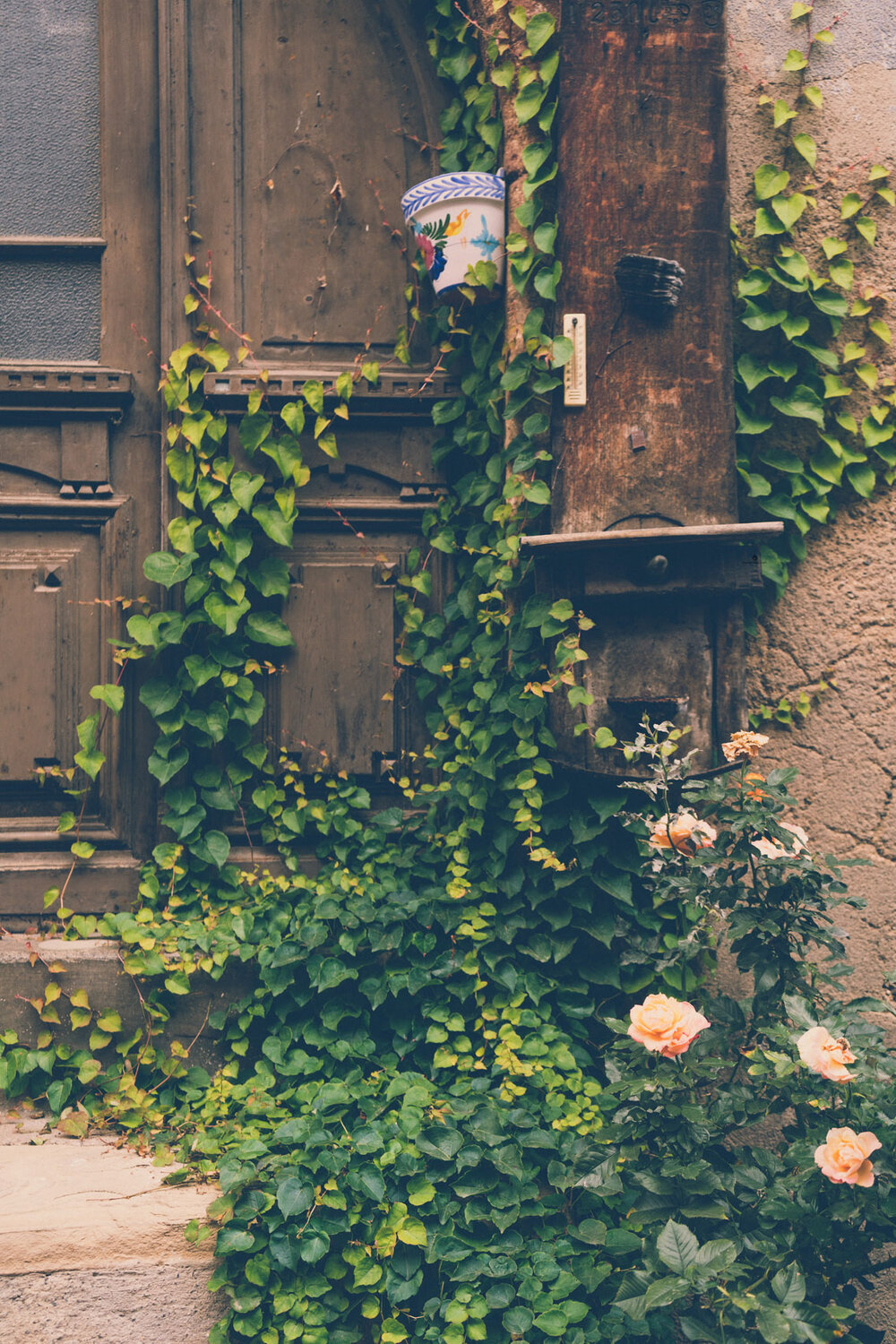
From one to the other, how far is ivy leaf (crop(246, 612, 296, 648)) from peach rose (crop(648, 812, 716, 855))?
4.03ft

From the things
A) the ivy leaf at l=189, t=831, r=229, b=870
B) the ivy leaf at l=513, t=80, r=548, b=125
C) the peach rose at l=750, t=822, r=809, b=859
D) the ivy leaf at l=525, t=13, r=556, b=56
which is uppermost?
the ivy leaf at l=525, t=13, r=556, b=56

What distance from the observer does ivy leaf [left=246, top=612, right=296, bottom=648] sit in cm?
254

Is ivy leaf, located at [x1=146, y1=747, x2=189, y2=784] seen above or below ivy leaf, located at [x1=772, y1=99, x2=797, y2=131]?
below

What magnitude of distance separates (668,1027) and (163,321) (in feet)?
7.76

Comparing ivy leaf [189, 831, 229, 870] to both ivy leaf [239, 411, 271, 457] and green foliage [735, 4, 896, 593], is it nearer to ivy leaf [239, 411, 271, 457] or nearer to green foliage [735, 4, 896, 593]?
ivy leaf [239, 411, 271, 457]

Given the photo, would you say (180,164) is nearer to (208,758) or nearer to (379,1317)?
(208,758)

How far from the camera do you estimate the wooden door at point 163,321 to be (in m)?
2.61

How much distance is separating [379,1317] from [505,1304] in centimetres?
31

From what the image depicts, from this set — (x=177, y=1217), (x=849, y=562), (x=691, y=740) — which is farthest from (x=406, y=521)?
(x=177, y=1217)

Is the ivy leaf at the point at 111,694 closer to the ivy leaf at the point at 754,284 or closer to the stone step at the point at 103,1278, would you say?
the stone step at the point at 103,1278

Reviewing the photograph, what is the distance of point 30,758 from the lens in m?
2.61

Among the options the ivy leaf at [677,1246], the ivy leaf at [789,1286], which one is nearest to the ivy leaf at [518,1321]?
the ivy leaf at [677,1246]

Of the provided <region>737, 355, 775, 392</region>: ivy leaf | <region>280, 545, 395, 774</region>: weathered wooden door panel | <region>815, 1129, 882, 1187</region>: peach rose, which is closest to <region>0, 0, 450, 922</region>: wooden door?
<region>280, 545, 395, 774</region>: weathered wooden door panel

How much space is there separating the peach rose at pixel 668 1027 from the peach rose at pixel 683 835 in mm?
354
